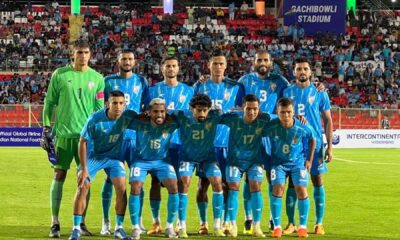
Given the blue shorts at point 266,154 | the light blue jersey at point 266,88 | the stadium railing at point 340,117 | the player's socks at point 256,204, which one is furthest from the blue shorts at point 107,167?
the stadium railing at point 340,117

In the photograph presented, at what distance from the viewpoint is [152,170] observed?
9.66m

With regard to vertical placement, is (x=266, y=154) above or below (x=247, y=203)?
above

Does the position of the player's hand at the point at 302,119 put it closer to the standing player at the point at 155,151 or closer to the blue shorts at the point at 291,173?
the blue shorts at the point at 291,173

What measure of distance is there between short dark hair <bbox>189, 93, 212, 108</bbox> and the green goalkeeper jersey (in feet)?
3.92

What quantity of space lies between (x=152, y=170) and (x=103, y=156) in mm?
559

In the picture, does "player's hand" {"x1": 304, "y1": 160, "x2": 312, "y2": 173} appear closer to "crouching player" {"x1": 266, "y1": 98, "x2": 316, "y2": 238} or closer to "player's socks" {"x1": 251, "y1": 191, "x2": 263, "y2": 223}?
"crouching player" {"x1": 266, "y1": 98, "x2": 316, "y2": 238}

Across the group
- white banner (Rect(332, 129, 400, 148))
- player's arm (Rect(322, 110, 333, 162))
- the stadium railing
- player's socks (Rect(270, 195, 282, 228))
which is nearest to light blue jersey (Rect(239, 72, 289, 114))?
player's arm (Rect(322, 110, 333, 162))

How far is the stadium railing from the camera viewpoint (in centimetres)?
3062

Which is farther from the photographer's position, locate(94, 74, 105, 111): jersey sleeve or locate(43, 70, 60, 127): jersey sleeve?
locate(94, 74, 105, 111): jersey sleeve

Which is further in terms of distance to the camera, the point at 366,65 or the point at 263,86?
the point at 366,65

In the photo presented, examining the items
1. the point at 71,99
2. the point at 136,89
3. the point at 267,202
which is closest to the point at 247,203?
the point at 136,89

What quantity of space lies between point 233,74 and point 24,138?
11267 millimetres

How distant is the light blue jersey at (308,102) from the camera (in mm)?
10664

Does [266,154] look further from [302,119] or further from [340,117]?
[340,117]
